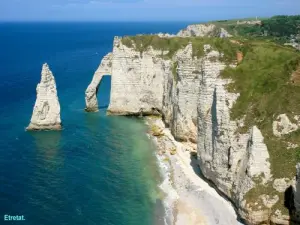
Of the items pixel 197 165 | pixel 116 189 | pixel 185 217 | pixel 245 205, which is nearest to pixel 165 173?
pixel 197 165

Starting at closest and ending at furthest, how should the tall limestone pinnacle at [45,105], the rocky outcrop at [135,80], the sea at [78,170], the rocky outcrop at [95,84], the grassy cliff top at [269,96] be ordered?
the grassy cliff top at [269,96]
the sea at [78,170]
the tall limestone pinnacle at [45,105]
the rocky outcrop at [135,80]
the rocky outcrop at [95,84]

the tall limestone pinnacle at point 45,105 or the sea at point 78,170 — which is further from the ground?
the tall limestone pinnacle at point 45,105

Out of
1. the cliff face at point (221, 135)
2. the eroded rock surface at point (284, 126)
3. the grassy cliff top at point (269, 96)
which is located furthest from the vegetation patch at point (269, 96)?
the cliff face at point (221, 135)

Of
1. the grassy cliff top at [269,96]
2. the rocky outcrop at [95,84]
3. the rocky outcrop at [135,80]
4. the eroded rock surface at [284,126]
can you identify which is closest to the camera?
the grassy cliff top at [269,96]

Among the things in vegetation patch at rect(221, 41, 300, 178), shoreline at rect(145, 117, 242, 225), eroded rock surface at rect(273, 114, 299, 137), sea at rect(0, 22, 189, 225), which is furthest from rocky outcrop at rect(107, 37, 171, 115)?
eroded rock surface at rect(273, 114, 299, 137)

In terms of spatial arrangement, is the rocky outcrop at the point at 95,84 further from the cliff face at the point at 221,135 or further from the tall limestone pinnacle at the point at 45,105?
the cliff face at the point at 221,135

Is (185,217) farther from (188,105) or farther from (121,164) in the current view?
(188,105)

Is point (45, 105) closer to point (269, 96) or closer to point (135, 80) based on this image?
point (135, 80)
